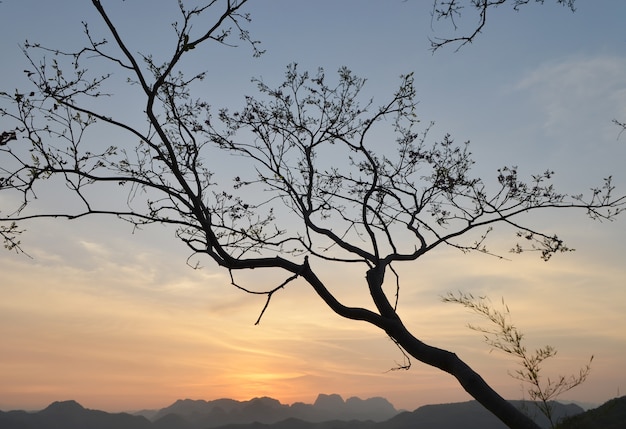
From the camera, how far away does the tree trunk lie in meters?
5.96

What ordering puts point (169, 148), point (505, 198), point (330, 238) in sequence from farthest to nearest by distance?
point (505, 198) → point (330, 238) → point (169, 148)

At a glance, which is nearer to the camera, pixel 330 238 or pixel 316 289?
pixel 316 289

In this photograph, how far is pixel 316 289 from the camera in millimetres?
7281

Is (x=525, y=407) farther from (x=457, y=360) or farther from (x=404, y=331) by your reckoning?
(x=404, y=331)

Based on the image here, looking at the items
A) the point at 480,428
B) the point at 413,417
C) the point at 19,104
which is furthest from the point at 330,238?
the point at 413,417

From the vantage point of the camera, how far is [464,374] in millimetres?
6324

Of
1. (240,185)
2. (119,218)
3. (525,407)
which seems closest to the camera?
(525,407)

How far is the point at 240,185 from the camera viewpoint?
37.6 ft

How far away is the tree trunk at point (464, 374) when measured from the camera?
596 centimetres

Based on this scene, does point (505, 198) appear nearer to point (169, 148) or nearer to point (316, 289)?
point (316, 289)

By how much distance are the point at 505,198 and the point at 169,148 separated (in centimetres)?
697

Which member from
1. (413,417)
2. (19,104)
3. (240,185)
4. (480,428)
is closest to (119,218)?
(19,104)

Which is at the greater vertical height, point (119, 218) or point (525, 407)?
point (119, 218)

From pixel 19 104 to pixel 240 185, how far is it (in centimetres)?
485
